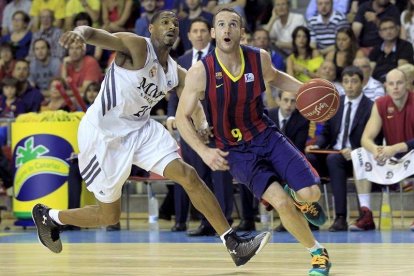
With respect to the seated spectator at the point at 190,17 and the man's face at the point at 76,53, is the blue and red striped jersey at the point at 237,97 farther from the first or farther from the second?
the man's face at the point at 76,53

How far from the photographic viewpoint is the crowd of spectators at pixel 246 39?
39.1 ft

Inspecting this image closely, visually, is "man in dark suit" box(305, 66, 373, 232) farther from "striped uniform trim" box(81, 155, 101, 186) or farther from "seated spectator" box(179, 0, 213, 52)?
"striped uniform trim" box(81, 155, 101, 186)

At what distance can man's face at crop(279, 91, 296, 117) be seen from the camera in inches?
429

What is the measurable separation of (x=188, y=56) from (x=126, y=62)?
358 centimetres

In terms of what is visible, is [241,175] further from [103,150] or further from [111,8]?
[111,8]

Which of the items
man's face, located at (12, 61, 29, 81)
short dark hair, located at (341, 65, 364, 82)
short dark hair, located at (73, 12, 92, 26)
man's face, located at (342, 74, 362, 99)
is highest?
short dark hair, located at (73, 12, 92, 26)

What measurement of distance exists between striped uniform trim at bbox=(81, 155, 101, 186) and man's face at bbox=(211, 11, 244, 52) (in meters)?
1.27

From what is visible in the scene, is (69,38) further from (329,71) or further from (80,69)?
(80,69)

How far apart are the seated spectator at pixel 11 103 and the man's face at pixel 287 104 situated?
3689 mm

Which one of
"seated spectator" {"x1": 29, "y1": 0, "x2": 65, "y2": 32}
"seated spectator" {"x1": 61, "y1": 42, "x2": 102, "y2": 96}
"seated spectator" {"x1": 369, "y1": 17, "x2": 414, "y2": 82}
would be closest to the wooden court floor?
"seated spectator" {"x1": 369, "y1": 17, "x2": 414, "y2": 82}

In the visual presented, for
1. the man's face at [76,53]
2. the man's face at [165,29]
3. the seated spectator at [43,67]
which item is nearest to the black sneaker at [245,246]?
the man's face at [165,29]

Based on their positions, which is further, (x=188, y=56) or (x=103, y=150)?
(x=188, y=56)

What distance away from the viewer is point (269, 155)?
22.2 feet

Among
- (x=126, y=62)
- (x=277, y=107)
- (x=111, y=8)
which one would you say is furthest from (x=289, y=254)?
(x=111, y=8)
